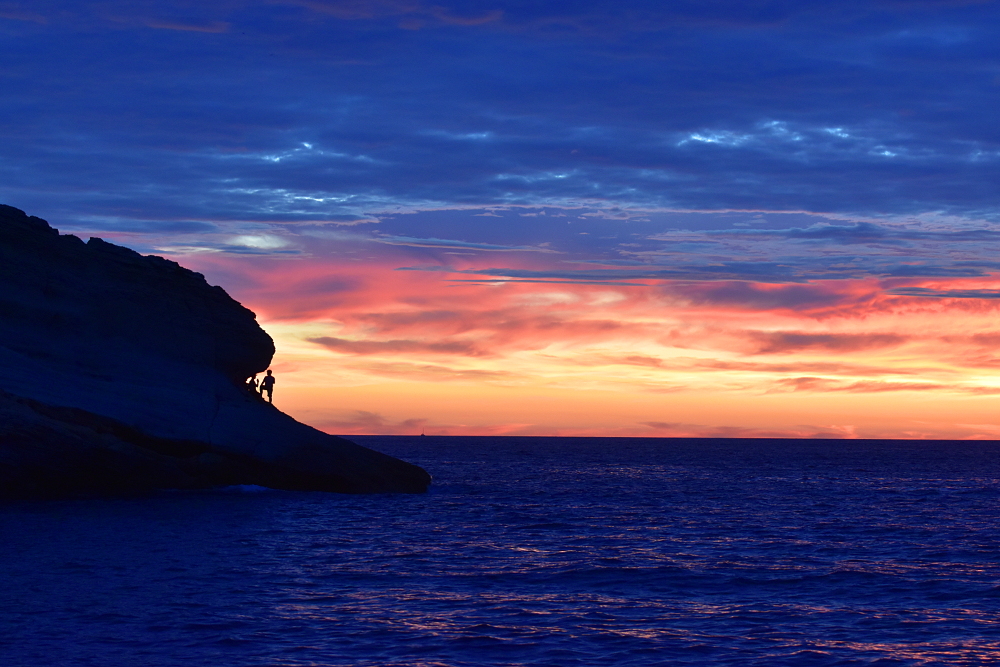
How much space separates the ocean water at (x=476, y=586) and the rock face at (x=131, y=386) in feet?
7.60

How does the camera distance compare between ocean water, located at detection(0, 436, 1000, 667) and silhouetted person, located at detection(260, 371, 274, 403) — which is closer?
ocean water, located at detection(0, 436, 1000, 667)

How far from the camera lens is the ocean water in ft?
49.8

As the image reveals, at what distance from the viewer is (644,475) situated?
8281cm

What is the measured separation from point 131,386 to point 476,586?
24888 mm

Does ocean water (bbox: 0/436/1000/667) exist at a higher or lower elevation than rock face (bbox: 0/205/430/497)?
lower

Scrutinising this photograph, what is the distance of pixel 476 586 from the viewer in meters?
21.1

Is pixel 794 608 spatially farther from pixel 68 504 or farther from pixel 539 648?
pixel 68 504

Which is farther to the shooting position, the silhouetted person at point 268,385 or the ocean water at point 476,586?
the silhouetted person at point 268,385

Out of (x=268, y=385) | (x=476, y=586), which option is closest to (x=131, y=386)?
(x=268, y=385)

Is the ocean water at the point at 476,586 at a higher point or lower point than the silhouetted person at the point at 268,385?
lower

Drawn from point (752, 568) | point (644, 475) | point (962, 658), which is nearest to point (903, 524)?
point (752, 568)

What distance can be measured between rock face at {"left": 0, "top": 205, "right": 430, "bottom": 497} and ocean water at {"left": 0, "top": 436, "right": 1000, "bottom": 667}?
7.60ft

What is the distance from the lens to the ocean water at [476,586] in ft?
49.8

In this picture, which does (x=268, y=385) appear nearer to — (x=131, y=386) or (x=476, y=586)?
(x=131, y=386)
